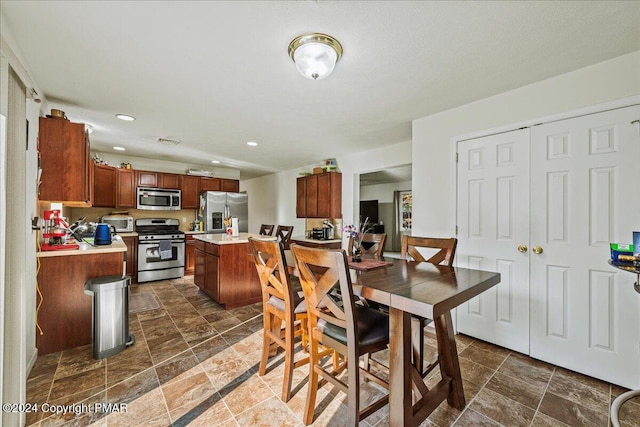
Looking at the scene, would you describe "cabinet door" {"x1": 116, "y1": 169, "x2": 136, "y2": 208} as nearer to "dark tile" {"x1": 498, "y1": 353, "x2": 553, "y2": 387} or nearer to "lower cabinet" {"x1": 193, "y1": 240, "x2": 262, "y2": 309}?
"lower cabinet" {"x1": 193, "y1": 240, "x2": 262, "y2": 309}

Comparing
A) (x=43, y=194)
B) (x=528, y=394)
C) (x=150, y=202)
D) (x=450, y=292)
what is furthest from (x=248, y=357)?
(x=150, y=202)

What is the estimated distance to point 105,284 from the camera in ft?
7.45

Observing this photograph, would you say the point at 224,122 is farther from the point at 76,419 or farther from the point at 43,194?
the point at 76,419

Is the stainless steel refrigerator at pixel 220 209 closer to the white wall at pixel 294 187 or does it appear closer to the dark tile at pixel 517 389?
the white wall at pixel 294 187

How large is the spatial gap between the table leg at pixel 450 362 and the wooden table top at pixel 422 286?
0.30m

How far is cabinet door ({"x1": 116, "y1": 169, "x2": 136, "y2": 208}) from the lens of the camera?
15.7 ft

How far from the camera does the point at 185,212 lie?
19.0ft

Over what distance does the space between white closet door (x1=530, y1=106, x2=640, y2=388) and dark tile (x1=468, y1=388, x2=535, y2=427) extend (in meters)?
0.79

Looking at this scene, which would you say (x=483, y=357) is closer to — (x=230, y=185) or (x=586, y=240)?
(x=586, y=240)

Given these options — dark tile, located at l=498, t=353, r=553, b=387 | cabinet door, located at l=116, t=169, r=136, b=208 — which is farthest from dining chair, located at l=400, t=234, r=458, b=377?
cabinet door, located at l=116, t=169, r=136, b=208

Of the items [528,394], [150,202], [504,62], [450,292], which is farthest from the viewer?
[150,202]

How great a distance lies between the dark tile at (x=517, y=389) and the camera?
5.79 feet

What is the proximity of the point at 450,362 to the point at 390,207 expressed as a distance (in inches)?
232

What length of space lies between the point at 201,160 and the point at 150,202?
127 cm
